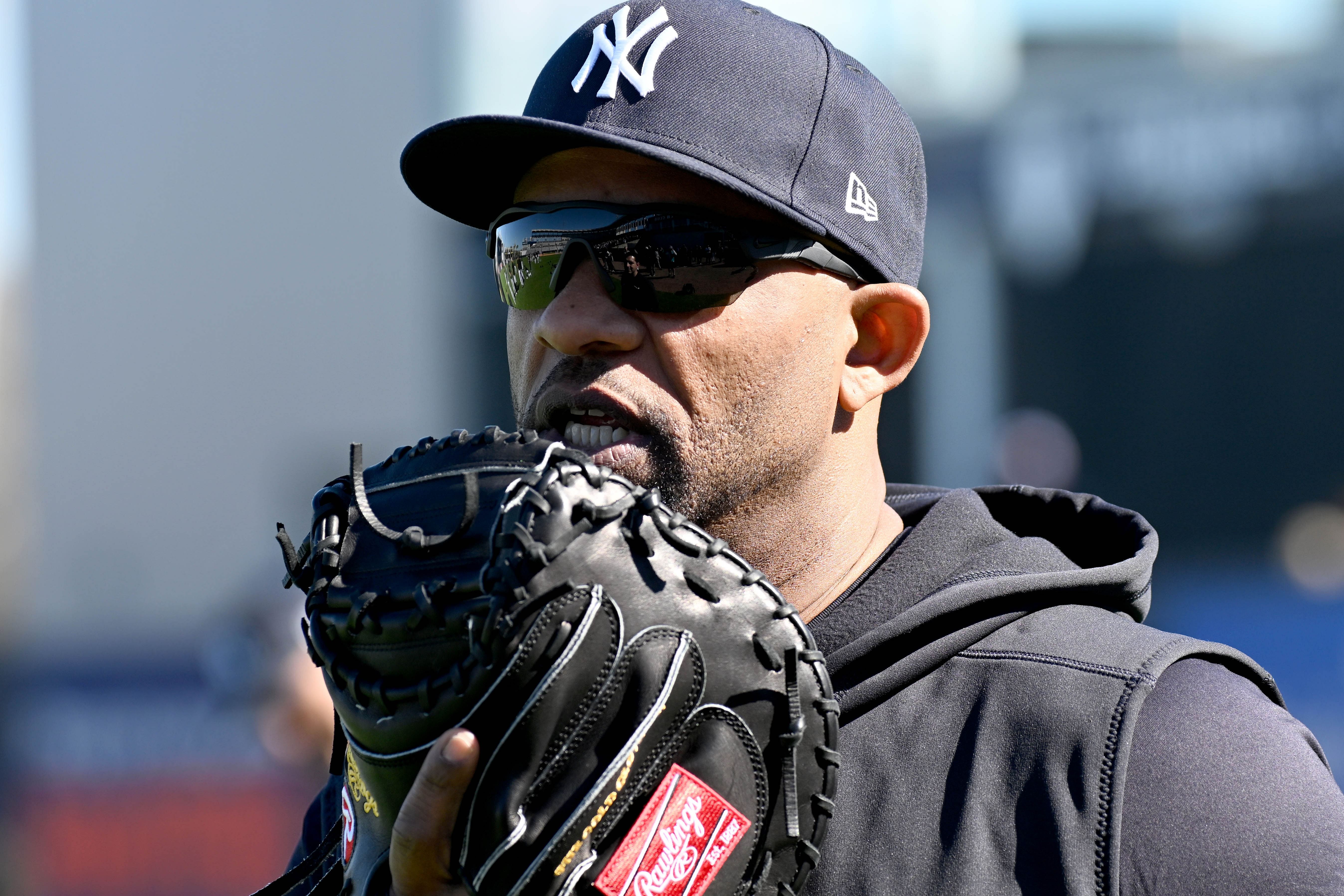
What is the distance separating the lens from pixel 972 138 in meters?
10.4

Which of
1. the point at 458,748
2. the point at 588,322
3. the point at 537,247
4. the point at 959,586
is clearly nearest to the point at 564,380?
the point at 588,322

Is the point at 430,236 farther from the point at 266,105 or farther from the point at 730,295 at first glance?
Result: the point at 730,295

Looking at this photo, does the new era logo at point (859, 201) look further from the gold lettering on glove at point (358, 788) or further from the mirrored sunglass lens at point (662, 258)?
the gold lettering on glove at point (358, 788)

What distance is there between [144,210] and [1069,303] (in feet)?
23.8

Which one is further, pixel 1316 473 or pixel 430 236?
pixel 430 236

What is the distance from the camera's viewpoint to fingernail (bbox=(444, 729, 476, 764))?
1456 mm

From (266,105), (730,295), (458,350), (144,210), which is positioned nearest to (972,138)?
(458,350)

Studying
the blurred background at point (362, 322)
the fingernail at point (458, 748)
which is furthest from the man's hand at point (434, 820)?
the blurred background at point (362, 322)

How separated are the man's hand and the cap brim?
2.93 feet

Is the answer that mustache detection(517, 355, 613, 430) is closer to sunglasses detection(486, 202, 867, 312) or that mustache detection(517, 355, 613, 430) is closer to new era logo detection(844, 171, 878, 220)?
sunglasses detection(486, 202, 867, 312)

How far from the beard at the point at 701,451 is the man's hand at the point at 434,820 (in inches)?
24.0

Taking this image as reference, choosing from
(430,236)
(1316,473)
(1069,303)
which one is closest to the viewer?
(1316,473)

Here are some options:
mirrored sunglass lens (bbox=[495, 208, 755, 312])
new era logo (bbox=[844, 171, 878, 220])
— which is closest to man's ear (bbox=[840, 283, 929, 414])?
new era logo (bbox=[844, 171, 878, 220])

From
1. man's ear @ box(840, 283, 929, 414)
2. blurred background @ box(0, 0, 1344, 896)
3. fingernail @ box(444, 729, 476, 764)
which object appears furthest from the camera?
blurred background @ box(0, 0, 1344, 896)
